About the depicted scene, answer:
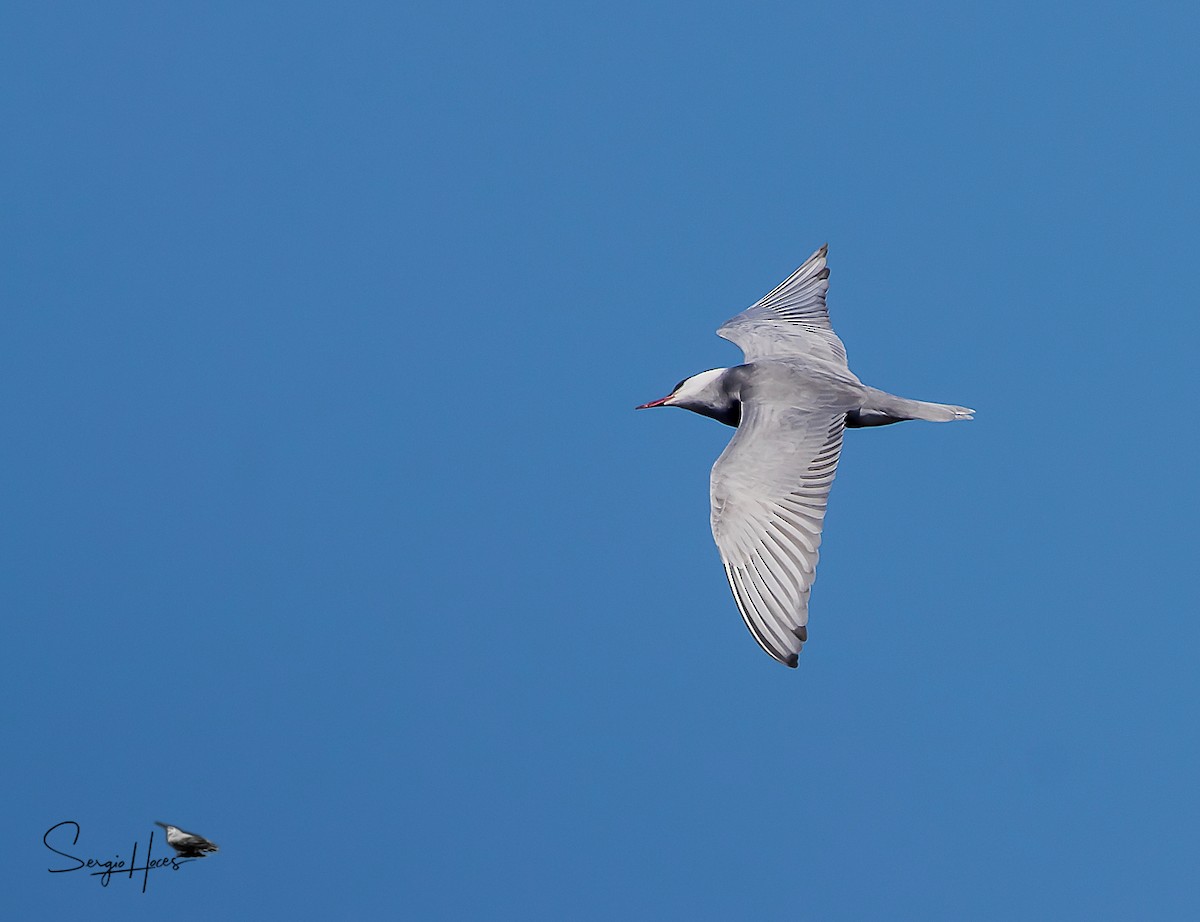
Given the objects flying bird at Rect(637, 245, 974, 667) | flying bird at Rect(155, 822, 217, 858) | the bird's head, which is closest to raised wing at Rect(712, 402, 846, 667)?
flying bird at Rect(637, 245, 974, 667)

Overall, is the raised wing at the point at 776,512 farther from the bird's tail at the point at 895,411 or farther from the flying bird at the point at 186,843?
the flying bird at the point at 186,843

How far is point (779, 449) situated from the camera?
14.9 ft

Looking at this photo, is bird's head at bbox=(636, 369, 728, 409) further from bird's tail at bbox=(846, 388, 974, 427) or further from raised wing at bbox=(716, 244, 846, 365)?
bird's tail at bbox=(846, 388, 974, 427)

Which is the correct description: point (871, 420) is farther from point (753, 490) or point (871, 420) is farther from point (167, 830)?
point (167, 830)

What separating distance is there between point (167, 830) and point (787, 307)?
323 centimetres

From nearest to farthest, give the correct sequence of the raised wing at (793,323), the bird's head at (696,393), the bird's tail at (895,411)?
the bird's tail at (895,411) < the bird's head at (696,393) < the raised wing at (793,323)

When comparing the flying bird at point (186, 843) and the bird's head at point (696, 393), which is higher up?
the bird's head at point (696, 393)

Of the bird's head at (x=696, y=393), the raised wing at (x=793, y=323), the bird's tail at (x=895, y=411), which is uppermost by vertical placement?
the raised wing at (x=793, y=323)

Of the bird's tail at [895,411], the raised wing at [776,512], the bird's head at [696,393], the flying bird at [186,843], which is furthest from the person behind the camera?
the bird's head at [696,393]

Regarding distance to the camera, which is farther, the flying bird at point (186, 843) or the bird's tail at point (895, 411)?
the bird's tail at point (895, 411)

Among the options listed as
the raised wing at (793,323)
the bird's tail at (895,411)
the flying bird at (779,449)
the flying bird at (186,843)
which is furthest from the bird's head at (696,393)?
the flying bird at (186,843)

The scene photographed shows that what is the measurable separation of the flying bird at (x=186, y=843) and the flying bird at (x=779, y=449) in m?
2.03

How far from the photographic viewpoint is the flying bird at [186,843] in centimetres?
467

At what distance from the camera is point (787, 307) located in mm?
6004
